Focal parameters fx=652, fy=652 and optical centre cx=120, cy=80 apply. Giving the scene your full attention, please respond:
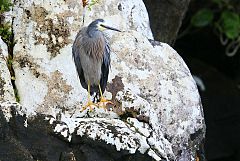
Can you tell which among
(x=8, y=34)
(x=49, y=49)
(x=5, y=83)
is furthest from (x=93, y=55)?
(x=8, y=34)

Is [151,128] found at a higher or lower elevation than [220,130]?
higher

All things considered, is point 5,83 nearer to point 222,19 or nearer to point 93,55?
point 93,55

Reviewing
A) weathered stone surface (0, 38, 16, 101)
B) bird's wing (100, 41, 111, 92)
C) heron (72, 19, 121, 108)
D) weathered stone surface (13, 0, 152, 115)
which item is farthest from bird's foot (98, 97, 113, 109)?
weathered stone surface (0, 38, 16, 101)

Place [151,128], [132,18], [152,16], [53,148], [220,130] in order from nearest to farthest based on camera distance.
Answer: [53,148]
[151,128]
[132,18]
[152,16]
[220,130]

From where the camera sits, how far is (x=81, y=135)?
11.1 feet

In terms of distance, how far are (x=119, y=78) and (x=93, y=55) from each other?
34 centimetres

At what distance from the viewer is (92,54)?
13.3 feet

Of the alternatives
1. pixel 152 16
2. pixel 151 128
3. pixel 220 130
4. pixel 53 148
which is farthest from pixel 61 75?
pixel 220 130

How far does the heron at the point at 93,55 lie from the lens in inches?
158

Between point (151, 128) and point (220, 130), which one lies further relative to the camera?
point (220, 130)

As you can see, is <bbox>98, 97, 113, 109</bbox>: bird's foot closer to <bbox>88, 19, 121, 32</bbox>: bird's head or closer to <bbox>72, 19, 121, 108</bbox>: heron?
<bbox>72, 19, 121, 108</bbox>: heron

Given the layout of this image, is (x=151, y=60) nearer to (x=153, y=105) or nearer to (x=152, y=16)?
(x=153, y=105)

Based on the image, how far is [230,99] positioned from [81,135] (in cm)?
507

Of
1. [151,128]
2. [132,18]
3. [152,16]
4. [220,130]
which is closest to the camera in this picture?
[151,128]
